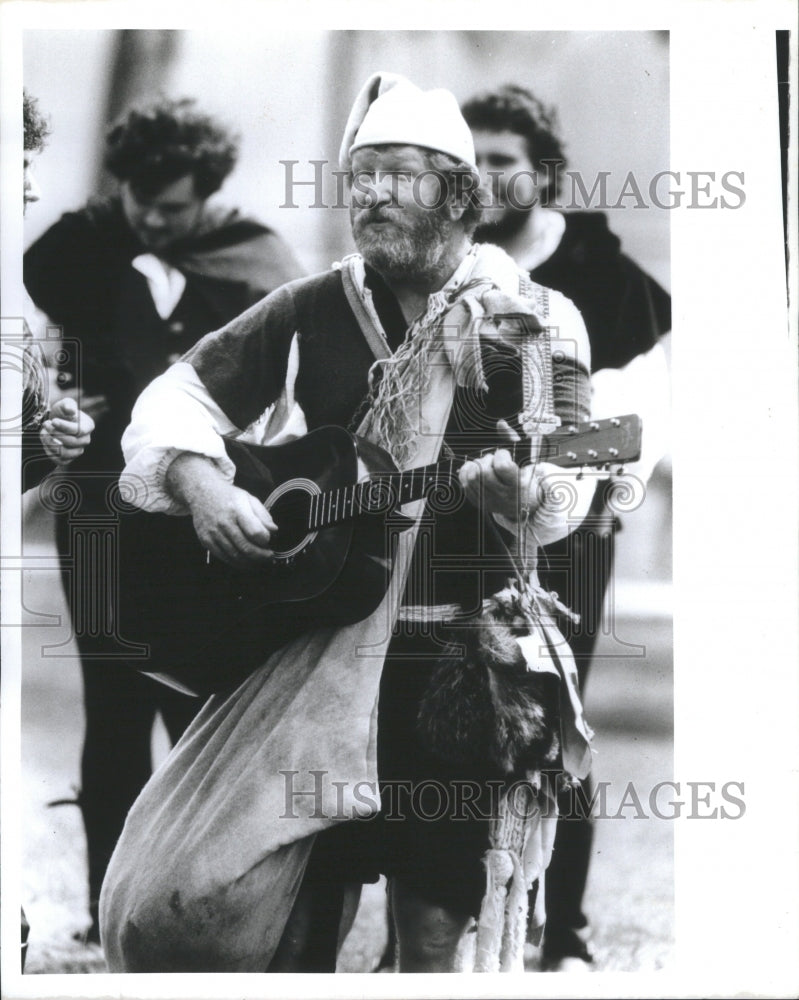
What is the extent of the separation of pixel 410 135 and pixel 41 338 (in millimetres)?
1160

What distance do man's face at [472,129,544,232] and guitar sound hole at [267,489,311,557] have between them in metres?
0.91

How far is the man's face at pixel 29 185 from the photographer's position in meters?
3.44

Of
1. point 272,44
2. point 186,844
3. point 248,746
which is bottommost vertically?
point 186,844

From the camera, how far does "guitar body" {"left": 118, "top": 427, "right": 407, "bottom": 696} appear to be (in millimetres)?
3268

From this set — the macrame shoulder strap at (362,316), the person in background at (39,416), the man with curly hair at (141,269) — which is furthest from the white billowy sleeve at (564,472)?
the person in background at (39,416)

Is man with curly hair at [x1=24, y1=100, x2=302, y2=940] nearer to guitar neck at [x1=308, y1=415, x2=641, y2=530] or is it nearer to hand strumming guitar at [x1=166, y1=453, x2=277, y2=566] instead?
hand strumming guitar at [x1=166, y1=453, x2=277, y2=566]

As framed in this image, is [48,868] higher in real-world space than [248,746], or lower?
lower

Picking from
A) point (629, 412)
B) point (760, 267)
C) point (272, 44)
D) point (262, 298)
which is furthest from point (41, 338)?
point (760, 267)

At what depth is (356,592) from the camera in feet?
10.8

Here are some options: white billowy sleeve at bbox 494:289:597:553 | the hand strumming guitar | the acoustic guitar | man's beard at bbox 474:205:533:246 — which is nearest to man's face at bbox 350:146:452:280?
man's beard at bbox 474:205:533:246

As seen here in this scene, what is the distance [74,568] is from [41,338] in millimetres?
644

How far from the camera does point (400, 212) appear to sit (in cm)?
338

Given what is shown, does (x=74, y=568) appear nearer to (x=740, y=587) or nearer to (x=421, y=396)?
(x=421, y=396)

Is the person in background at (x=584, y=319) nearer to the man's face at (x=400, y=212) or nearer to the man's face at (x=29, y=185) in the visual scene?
the man's face at (x=400, y=212)
